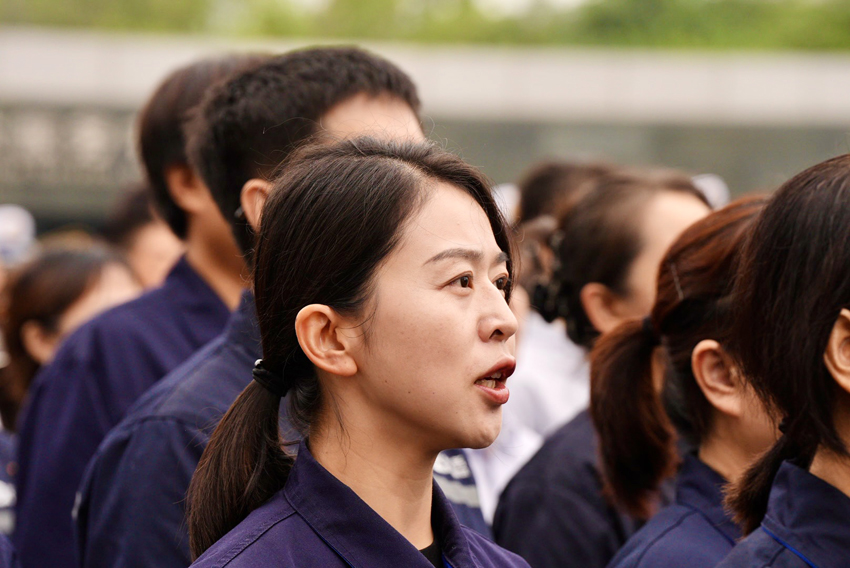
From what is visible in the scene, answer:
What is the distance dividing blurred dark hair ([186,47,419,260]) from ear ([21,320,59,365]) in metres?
2.07

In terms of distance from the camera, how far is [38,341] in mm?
4148

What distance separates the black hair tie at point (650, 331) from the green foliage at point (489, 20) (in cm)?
3123

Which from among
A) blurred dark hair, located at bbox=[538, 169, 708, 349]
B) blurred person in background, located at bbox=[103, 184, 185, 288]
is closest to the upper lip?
blurred dark hair, located at bbox=[538, 169, 708, 349]

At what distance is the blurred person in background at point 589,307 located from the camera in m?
2.41

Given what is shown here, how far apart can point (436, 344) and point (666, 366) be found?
3.15ft

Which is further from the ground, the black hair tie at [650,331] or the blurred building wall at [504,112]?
the black hair tie at [650,331]

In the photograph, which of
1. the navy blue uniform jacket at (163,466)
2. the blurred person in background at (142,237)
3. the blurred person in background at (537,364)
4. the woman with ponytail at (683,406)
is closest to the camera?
the navy blue uniform jacket at (163,466)

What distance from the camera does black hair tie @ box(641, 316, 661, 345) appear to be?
7.60ft

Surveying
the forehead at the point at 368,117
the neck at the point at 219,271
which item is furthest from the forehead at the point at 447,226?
the neck at the point at 219,271

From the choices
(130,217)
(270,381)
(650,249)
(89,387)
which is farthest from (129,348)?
(130,217)

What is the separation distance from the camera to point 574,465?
2.51 meters

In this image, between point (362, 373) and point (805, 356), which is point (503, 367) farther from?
point (805, 356)

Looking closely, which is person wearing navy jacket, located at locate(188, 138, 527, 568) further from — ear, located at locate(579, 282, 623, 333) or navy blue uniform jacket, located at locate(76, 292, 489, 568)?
ear, located at locate(579, 282, 623, 333)

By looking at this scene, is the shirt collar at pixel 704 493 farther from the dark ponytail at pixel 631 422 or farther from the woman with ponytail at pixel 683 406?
the dark ponytail at pixel 631 422
